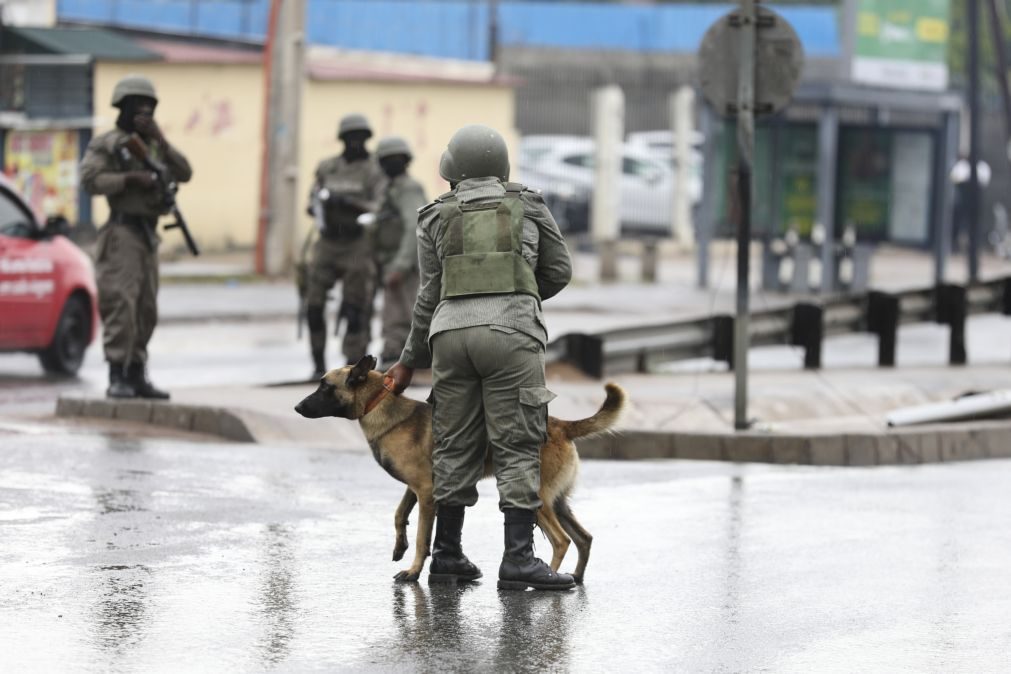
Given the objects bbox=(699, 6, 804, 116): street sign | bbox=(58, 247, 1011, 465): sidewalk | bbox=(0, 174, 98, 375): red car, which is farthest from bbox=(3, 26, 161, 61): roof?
bbox=(699, 6, 804, 116): street sign

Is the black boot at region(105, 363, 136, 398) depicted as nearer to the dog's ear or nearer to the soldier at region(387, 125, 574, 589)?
the dog's ear

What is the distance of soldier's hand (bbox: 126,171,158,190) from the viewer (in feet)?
38.7

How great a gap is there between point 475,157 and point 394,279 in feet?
22.9

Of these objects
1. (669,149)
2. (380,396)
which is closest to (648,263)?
(669,149)

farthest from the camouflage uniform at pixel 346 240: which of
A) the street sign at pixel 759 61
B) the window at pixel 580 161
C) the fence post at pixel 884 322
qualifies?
the window at pixel 580 161

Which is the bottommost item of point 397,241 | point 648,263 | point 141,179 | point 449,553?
point 648,263

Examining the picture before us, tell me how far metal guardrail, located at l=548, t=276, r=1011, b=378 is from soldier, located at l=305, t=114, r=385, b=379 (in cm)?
145

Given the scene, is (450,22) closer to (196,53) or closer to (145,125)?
(196,53)

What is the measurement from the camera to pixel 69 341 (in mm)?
15477

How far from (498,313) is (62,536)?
2.03 metres

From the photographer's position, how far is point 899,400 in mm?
14625

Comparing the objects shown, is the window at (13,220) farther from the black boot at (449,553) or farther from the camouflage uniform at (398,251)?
the black boot at (449,553)

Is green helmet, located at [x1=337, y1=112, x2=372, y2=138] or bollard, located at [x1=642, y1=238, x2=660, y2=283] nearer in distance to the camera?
green helmet, located at [x1=337, y1=112, x2=372, y2=138]

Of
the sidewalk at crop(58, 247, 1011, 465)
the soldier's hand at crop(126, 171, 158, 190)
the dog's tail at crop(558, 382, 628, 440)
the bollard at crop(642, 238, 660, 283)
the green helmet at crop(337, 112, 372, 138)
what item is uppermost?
the green helmet at crop(337, 112, 372, 138)
